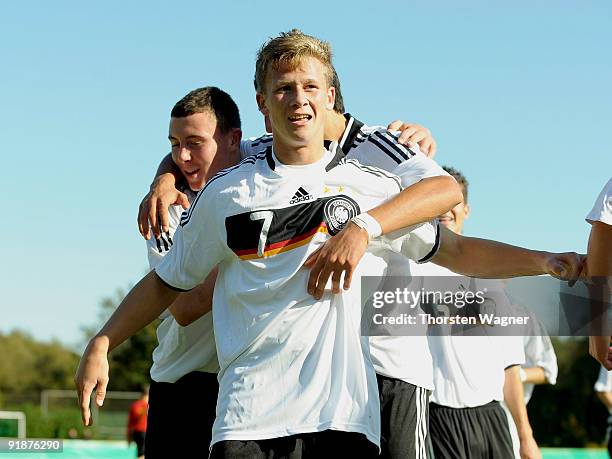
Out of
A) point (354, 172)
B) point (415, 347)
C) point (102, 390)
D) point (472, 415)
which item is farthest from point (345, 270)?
point (472, 415)

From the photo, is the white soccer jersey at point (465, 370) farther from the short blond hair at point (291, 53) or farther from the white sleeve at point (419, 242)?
the short blond hair at point (291, 53)

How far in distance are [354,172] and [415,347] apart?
1297 millimetres

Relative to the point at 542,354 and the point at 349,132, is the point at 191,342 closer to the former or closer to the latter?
the point at 349,132

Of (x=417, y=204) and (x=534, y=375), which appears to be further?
(x=534, y=375)

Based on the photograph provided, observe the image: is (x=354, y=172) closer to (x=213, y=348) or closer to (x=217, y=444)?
(x=217, y=444)

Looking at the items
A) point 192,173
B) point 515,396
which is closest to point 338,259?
point 192,173

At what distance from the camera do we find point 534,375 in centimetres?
963

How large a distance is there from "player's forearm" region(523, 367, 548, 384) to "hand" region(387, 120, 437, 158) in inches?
198

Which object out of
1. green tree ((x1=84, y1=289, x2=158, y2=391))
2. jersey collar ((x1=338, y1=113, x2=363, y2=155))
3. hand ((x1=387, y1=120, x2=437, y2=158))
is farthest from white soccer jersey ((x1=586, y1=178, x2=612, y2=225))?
green tree ((x1=84, y1=289, x2=158, y2=391))

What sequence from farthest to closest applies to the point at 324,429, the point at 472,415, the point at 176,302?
the point at 472,415
the point at 176,302
the point at 324,429

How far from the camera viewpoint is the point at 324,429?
379 centimetres

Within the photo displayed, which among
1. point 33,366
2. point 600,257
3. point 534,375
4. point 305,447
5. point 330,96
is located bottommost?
point 305,447

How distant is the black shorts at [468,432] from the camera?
7.47 m

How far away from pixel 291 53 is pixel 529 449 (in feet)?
15.8
